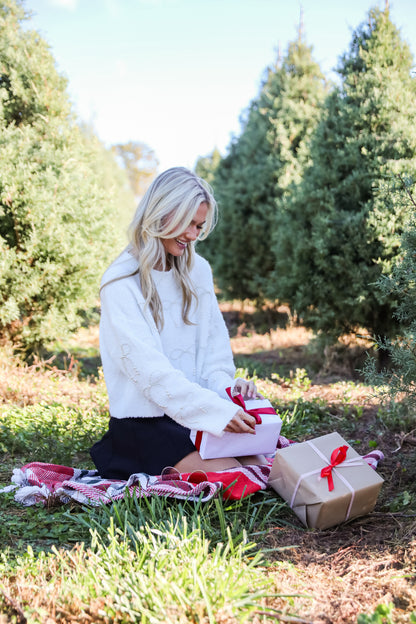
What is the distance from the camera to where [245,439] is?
275 centimetres

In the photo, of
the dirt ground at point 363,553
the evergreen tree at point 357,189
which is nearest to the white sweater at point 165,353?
the dirt ground at point 363,553

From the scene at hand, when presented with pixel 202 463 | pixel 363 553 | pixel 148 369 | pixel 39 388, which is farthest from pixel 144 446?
pixel 39 388

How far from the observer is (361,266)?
5.19m

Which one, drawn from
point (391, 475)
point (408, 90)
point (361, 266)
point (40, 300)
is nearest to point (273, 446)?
point (391, 475)

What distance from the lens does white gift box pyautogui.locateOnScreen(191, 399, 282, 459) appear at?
2.68 metres

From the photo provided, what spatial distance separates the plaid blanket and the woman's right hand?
0.74ft

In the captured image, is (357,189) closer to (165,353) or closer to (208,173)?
(165,353)

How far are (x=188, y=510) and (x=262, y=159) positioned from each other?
7.31 metres

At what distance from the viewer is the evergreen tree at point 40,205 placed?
5.04m

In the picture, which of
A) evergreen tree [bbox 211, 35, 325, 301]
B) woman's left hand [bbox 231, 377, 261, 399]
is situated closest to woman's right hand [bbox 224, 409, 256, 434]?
woman's left hand [bbox 231, 377, 261, 399]

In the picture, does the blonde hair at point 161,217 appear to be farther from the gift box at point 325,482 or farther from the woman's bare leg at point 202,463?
the gift box at point 325,482

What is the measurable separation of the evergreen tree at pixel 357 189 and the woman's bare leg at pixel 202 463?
9.24 ft

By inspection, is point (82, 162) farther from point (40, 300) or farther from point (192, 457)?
point (192, 457)

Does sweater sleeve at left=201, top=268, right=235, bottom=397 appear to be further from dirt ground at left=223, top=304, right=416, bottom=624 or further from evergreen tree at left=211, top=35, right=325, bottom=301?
evergreen tree at left=211, top=35, right=325, bottom=301
